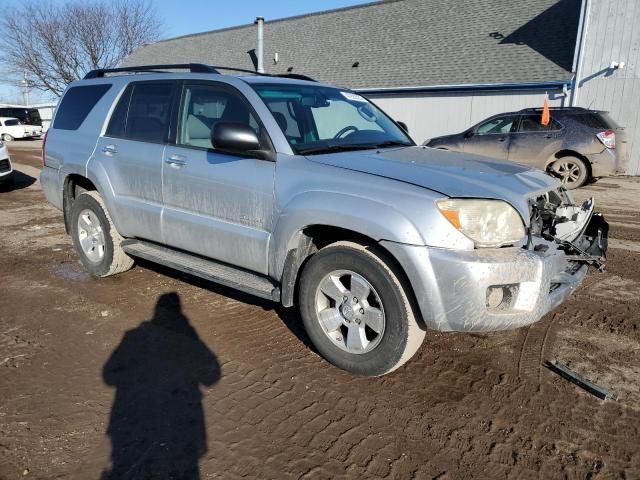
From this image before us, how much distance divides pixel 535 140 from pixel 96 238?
30.7 feet

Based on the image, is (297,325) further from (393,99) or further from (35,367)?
(393,99)

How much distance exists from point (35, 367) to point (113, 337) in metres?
0.58

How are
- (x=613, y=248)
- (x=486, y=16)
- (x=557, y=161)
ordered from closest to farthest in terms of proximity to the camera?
(x=613, y=248) → (x=557, y=161) → (x=486, y=16)

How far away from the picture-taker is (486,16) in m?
19.4

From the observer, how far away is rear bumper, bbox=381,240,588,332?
281 centimetres

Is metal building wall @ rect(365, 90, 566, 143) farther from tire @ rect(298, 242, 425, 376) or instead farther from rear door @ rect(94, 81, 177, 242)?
tire @ rect(298, 242, 425, 376)

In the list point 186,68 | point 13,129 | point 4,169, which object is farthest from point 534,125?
point 13,129

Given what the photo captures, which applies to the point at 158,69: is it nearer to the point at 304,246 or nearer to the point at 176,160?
the point at 176,160

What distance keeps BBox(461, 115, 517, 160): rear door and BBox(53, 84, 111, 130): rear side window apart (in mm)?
8750

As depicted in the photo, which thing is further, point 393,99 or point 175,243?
point 393,99

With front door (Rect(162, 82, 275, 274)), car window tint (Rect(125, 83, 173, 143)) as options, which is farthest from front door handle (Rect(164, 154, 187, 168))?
car window tint (Rect(125, 83, 173, 143))

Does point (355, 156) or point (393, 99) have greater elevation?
point (393, 99)

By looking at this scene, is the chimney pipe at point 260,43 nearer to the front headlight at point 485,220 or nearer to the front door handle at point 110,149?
the front door handle at point 110,149

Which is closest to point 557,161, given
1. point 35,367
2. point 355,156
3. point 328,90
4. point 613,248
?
point 613,248
